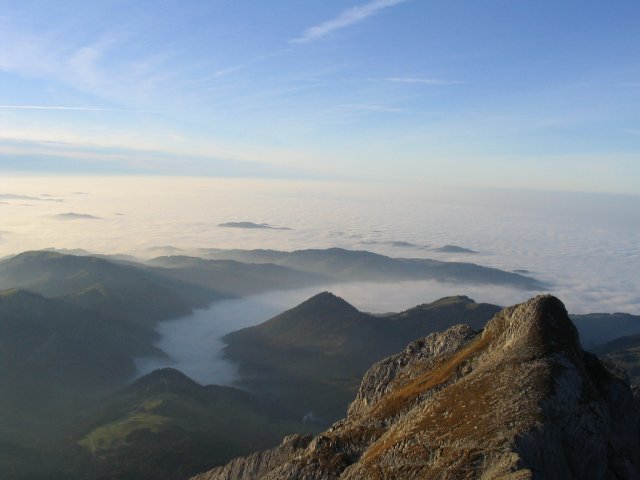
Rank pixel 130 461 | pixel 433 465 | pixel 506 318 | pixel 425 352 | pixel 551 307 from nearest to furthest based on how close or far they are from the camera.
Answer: pixel 433 465
pixel 551 307
pixel 506 318
pixel 425 352
pixel 130 461

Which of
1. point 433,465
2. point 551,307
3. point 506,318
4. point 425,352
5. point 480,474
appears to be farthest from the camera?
point 425,352

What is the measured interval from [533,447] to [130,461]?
160m

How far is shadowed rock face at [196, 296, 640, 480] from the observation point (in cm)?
3881

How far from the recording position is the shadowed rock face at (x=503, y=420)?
3881 centimetres

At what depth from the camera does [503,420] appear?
4084 centimetres

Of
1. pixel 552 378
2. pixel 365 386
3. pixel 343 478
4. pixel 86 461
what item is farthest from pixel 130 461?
pixel 552 378

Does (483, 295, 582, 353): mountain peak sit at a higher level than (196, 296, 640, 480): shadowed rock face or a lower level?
higher

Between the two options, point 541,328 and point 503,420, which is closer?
point 503,420

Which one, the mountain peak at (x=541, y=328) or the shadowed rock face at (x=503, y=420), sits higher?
the mountain peak at (x=541, y=328)

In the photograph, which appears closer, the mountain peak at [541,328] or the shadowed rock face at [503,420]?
the shadowed rock face at [503,420]

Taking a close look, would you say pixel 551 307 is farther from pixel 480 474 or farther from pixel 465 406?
pixel 480 474

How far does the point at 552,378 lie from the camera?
4447 centimetres

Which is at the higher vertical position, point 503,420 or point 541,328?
point 541,328

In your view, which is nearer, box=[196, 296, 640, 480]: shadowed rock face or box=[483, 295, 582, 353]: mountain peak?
box=[196, 296, 640, 480]: shadowed rock face
